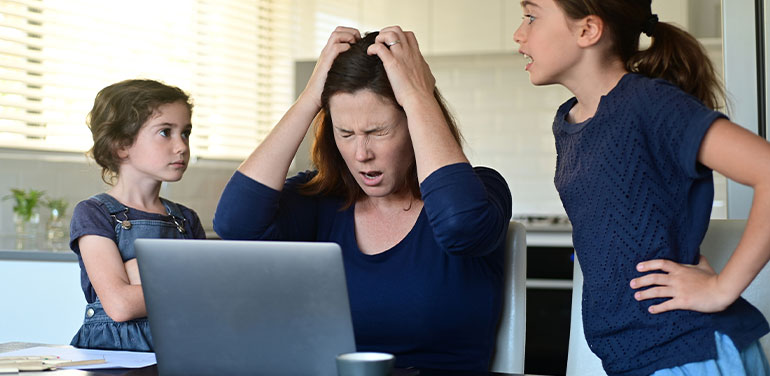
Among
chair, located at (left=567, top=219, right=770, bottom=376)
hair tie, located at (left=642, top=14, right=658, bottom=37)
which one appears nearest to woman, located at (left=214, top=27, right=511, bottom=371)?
chair, located at (left=567, top=219, right=770, bottom=376)

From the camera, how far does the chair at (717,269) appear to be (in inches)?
53.7

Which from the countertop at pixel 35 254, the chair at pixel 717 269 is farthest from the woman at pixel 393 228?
the countertop at pixel 35 254

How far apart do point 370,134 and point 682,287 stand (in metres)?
0.59

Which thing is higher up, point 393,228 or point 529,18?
point 529,18

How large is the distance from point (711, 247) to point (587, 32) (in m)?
0.41

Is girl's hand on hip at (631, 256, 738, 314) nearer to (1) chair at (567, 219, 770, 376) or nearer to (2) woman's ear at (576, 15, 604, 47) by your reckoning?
(1) chair at (567, 219, 770, 376)

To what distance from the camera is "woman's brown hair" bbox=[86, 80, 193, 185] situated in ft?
6.32

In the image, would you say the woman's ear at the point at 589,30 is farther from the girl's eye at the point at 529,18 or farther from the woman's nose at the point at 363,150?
the woman's nose at the point at 363,150

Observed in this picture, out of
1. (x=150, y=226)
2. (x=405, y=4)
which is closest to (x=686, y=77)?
(x=150, y=226)

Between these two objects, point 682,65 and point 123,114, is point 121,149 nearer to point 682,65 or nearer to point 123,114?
point 123,114

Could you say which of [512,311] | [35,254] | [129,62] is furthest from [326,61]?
[129,62]

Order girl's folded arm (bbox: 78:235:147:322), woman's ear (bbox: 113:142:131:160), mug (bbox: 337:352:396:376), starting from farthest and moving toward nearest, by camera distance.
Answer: woman's ear (bbox: 113:142:131:160)
girl's folded arm (bbox: 78:235:147:322)
mug (bbox: 337:352:396:376)

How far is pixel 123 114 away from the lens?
1.93 metres

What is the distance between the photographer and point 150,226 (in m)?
1.84
